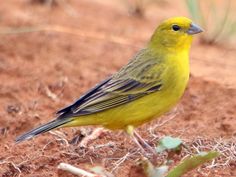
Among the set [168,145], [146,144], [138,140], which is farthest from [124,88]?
[168,145]

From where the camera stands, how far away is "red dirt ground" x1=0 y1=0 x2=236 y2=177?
5.52 m

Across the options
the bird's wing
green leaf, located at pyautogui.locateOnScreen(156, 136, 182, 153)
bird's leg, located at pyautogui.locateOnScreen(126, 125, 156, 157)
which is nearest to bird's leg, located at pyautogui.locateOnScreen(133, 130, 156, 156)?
bird's leg, located at pyautogui.locateOnScreen(126, 125, 156, 157)

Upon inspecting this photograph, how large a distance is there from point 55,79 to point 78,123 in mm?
2040

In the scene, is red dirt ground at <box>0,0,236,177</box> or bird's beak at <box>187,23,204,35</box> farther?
bird's beak at <box>187,23,204,35</box>

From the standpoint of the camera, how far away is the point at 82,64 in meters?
8.12

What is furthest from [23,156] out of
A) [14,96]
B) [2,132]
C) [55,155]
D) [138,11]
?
[138,11]

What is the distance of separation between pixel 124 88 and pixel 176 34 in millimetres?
609

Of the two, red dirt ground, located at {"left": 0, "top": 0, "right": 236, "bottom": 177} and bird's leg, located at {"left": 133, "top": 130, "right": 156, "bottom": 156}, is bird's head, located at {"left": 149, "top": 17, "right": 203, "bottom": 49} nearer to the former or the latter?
red dirt ground, located at {"left": 0, "top": 0, "right": 236, "bottom": 177}

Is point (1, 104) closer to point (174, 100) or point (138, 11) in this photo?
point (174, 100)

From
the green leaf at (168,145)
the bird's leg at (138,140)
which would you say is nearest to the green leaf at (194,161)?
the green leaf at (168,145)

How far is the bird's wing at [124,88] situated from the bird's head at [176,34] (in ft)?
0.51

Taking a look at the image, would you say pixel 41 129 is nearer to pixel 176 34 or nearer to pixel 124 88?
pixel 124 88

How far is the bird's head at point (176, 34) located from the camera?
19.7ft

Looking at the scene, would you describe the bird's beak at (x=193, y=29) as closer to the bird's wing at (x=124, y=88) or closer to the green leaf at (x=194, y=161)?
the bird's wing at (x=124, y=88)
